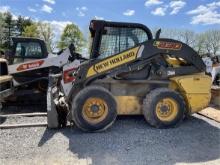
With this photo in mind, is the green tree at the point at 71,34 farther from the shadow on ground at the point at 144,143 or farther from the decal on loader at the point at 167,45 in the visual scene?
the shadow on ground at the point at 144,143

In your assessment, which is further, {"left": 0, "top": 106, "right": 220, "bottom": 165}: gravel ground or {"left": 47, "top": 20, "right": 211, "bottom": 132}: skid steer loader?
{"left": 47, "top": 20, "right": 211, "bottom": 132}: skid steer loader

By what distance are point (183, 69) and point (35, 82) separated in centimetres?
459

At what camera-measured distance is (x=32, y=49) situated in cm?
1010

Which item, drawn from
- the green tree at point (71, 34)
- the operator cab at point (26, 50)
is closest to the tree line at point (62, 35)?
the green tree at point (71, 34)

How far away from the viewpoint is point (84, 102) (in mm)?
6586

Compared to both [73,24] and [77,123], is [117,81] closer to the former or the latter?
[77,123]

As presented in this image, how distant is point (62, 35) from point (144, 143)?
37.5 meters

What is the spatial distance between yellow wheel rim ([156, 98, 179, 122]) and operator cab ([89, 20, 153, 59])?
133cm

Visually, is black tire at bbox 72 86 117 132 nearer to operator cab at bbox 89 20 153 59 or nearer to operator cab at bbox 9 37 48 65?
operator cab at bbox 89 20 153 59

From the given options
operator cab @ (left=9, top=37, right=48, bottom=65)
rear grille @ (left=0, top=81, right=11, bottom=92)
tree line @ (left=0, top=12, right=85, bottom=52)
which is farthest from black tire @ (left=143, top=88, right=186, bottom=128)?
tree line @ (left=0, top=12, right=85, bottom=52)

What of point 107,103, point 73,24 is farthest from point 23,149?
point 73,24

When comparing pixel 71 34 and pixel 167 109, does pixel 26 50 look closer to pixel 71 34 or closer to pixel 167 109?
pixel 167 109

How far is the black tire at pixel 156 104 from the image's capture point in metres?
6.78

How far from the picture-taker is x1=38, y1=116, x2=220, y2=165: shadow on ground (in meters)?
5.19
